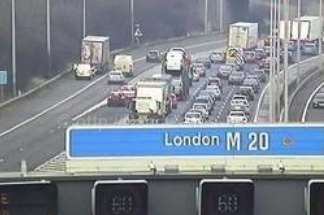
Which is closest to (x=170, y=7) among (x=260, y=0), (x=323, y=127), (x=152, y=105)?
(x=260, y=0)

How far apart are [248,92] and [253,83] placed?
2.42 metres

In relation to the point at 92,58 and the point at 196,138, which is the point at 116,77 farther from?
the point at 196,138

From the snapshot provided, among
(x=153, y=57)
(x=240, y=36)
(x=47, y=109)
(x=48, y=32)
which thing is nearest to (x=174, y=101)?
(x=47, y=109)

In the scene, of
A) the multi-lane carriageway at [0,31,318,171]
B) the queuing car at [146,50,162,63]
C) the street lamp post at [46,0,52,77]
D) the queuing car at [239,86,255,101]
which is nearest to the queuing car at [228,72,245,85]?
the multi-lane carriageway at [0,31,318,171]

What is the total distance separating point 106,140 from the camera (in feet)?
15.4

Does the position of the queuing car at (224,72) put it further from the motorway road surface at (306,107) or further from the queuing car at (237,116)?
the queuing car at (237,116)

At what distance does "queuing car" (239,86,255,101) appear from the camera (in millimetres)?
40469

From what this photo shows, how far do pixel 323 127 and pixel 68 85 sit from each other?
41148mm

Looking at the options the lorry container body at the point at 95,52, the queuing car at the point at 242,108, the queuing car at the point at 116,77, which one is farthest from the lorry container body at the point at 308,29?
the queuing car at the point at 242,108

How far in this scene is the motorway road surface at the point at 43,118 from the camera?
28469 millimetres

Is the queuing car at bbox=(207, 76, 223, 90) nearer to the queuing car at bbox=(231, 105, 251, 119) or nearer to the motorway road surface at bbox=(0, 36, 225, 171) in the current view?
the motorway road surface at bbox=(0, 36, 225, 171)

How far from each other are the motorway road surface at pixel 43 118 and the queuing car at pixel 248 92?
5.84 meters

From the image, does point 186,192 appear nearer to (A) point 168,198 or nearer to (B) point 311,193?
(A) point 168,198

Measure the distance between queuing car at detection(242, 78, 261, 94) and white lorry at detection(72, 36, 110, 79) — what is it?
25.3 feet
